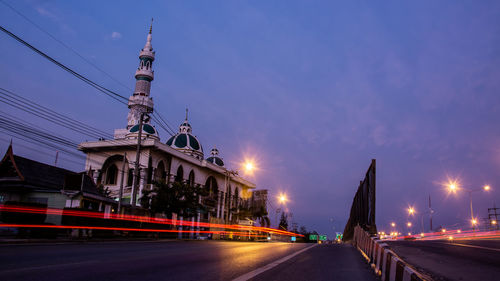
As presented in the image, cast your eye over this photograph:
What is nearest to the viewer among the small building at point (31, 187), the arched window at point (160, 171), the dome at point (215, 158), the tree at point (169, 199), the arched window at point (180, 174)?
the small building at point (31, 187)

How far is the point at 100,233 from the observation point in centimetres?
2594

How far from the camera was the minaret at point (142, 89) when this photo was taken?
263ft

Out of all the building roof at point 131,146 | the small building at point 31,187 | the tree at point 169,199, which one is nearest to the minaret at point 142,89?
the building roof at point 131,146

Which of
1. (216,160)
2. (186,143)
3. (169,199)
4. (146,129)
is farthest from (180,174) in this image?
(169,199)

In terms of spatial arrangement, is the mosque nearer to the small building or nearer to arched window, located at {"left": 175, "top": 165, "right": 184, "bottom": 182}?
arched window, located at {"left": 175, "top": 165, "right": 184, "bottom": 182}

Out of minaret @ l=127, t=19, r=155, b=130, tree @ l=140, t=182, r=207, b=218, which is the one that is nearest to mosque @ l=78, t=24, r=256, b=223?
minaret @ l=127, t=19, r=155, b=130

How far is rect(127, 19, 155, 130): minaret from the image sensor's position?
3159 inches

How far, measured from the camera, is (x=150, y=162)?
189 ft

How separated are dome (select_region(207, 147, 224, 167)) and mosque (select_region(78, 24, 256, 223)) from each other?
0.55 ft

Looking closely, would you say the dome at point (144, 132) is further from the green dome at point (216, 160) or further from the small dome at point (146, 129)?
the green dome at point (216, 160)

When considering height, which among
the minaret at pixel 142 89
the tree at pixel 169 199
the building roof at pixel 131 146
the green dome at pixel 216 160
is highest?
the minaret at pixel 142 89

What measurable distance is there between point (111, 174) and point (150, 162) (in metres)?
9.00

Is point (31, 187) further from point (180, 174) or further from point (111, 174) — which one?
point (180, 174)

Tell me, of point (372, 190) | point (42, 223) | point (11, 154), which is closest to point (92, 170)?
point (11, 154)
